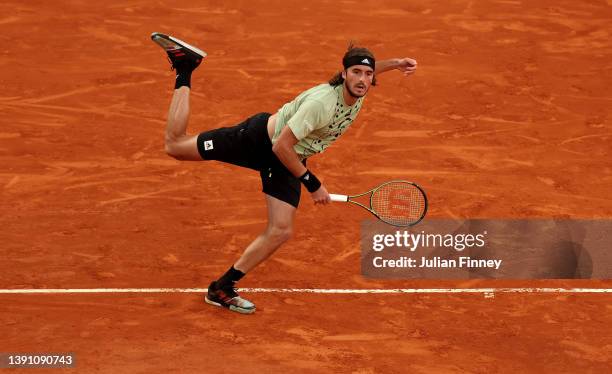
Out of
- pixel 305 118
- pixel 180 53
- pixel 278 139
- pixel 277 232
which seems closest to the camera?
pixel 305 118

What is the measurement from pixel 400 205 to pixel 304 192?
1.97 meters

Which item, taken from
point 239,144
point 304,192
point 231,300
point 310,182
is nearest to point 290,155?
point 310,182

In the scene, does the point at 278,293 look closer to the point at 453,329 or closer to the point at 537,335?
the point at 453,329

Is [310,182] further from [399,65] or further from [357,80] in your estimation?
[399,65]

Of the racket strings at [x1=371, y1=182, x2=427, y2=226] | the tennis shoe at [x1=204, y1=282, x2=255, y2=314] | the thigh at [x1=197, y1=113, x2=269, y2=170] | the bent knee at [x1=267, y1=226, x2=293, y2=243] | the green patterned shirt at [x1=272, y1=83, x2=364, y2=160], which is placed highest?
the green patterned shirt at [x1=272, y1=83, x2=364, y2=160]

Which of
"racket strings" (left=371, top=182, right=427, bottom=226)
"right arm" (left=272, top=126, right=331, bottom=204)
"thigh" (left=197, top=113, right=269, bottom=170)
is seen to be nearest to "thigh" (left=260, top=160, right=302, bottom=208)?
"thigh" (left=197, top=113, right=269, bottom=170)

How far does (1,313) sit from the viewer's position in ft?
26.9

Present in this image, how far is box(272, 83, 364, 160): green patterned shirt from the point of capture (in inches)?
300

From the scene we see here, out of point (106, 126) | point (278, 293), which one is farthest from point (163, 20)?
point (278, 293)

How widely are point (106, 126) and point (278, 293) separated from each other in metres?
4.13

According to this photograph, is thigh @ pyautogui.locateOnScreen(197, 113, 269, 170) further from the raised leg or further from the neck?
the neck

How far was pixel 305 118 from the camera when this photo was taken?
760 cm

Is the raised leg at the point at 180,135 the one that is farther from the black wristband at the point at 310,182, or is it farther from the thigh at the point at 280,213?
the black wristband at the point at 310,182

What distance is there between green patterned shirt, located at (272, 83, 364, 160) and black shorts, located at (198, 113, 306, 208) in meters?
0.21
